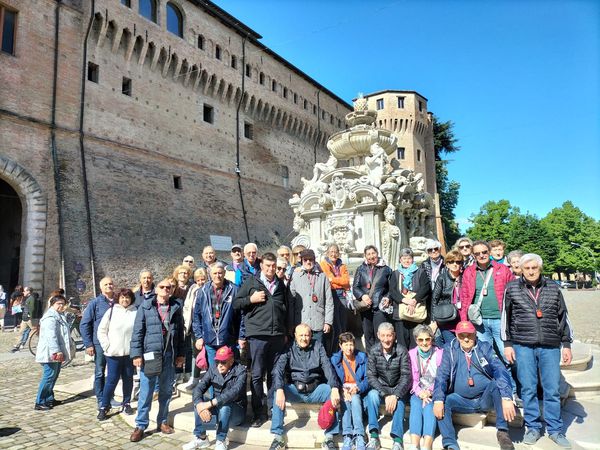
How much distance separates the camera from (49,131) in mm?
16812

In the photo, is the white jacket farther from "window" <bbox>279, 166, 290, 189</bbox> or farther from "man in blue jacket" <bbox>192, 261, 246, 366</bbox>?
"window" <bbox>279, 166, 290, 189</bbox>

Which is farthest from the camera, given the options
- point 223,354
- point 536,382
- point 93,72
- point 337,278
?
point 93,72

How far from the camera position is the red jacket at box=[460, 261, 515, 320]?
14.6 ft

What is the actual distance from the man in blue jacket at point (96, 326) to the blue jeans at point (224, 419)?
1.91 m

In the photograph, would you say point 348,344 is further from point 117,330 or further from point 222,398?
point 117,330

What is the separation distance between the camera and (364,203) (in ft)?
28.6

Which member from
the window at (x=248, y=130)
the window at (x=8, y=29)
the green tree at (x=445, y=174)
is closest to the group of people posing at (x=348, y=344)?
the window at (x=8, y=29)

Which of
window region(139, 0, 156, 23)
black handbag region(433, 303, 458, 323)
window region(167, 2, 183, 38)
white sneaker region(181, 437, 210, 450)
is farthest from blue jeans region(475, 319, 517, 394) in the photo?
window region(167, 2, 183, 38)

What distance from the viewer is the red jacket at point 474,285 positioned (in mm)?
4449

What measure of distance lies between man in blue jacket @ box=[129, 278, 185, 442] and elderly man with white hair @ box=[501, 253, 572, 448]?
→ 366 cm

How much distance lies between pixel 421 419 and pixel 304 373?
4.01 feet

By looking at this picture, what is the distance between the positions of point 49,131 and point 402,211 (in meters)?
15.3

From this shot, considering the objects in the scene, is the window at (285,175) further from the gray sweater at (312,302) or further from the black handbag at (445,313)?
the black handbag at (445,313)

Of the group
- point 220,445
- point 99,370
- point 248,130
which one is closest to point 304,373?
point 220,445
